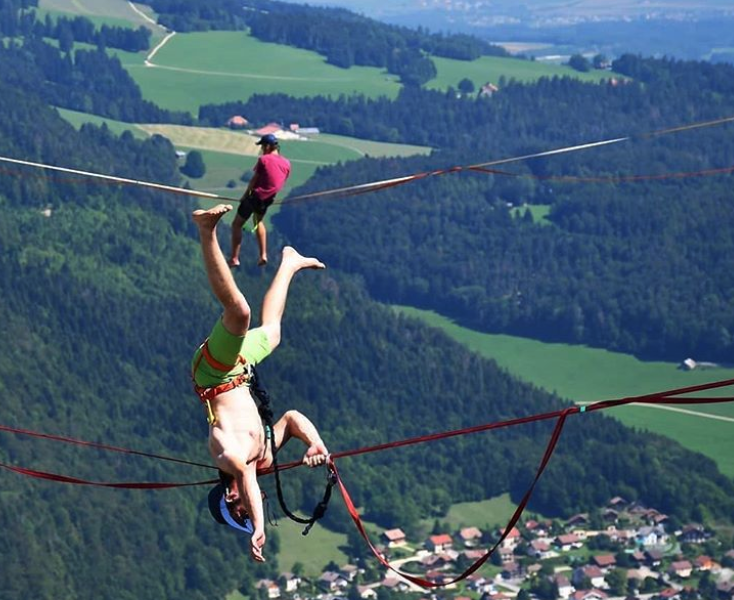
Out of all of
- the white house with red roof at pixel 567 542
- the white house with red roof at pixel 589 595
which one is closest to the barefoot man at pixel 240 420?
the white house with red roof at pixel 589 595

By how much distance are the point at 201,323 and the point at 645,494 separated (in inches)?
1755

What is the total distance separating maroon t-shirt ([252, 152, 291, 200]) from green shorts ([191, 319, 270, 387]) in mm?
1470

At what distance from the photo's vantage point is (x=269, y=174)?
20.5 meters

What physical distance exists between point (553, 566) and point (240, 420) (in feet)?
412

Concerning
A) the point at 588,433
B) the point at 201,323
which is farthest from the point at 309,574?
the point at 201,323

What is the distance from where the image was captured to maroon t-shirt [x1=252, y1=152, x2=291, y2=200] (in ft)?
67.3

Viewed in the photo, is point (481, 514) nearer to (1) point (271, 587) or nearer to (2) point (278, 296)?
(1) point (271, 587)

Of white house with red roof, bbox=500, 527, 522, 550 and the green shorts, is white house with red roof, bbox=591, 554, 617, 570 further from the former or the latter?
the green shorts

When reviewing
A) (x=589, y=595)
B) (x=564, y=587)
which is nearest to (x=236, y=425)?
(x=589, y=595)

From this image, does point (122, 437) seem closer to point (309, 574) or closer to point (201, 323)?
point (201, 323)

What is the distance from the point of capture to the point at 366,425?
18100cm

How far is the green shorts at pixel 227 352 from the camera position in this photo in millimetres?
19163

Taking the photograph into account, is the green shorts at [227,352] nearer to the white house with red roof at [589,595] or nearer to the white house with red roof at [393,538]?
the white house with red roof at [589,595]

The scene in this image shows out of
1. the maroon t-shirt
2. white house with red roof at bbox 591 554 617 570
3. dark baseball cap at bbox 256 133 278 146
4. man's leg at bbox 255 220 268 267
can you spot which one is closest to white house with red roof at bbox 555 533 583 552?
white house with red roof at bbox 591 554 617 570
